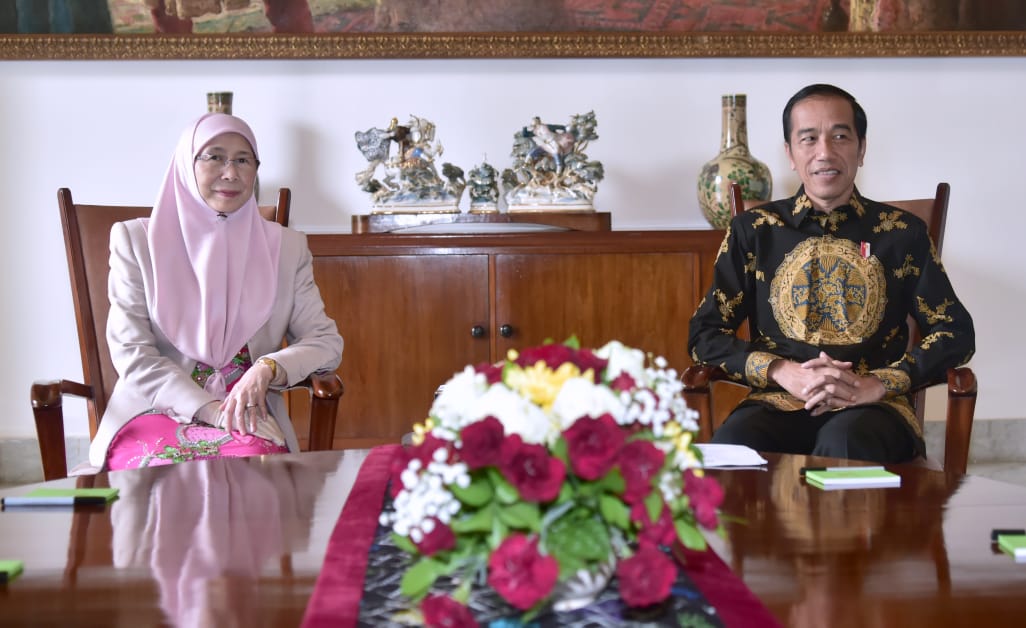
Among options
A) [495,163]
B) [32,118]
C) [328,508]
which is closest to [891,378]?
[328,508]

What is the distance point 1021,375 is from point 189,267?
12.7 ft

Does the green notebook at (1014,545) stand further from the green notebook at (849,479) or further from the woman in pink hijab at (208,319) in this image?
the woman in pink hijab at (208,319)

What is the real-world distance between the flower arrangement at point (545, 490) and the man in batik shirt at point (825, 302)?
174cm

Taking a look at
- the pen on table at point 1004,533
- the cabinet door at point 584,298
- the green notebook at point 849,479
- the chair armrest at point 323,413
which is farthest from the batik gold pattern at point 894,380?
the chair armrest at point 323,413

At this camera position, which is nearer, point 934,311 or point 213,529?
point 213,529

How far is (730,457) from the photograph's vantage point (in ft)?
7.91

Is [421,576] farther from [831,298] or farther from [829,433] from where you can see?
[831,298]

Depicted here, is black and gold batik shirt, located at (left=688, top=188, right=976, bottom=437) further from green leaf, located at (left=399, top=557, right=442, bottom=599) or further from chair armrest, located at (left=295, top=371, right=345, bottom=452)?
green leaf, located at (left=399, top=557, right=442, bottom=599)

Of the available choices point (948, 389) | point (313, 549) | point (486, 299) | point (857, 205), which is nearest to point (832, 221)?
point (857, 205)

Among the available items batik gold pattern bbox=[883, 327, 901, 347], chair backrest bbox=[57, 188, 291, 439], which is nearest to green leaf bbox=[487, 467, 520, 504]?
batik gold pattern bbox=[883, 327, 901, 347]

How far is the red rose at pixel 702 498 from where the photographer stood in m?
1.31

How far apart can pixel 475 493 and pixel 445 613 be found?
0.14 meters

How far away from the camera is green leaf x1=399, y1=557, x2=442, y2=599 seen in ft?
4.09

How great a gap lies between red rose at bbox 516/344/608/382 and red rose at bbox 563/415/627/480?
0.12 m
